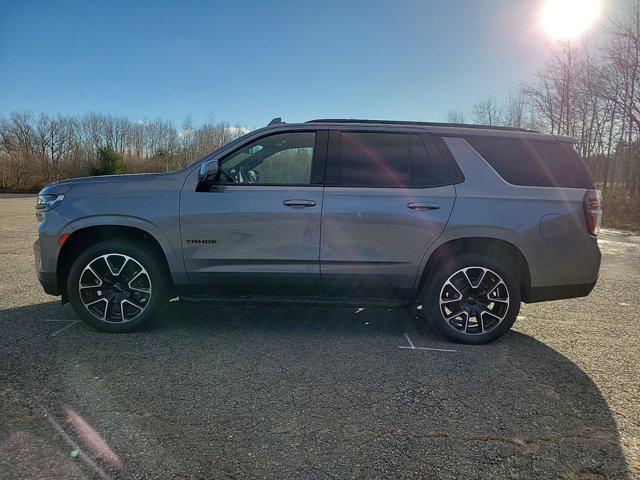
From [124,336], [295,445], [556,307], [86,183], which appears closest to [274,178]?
[86,183]

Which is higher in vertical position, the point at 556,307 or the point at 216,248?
the point at 216,248

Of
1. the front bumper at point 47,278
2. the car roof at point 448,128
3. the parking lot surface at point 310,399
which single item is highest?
the car roof at point 448,128

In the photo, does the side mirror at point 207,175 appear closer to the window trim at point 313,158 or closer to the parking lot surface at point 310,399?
the window trim at point 313,158

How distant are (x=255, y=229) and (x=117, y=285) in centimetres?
142

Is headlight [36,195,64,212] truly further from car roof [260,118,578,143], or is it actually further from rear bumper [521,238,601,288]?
rear bumper [521,238,601,288]

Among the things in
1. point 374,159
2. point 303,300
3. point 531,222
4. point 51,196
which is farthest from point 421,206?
point 51,196

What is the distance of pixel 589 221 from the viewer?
12.5 ft

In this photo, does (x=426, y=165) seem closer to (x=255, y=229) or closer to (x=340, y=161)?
(x=340, y=161)

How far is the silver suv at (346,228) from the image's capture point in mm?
3789

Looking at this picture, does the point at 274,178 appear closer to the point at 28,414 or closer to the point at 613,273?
the point at 28,414

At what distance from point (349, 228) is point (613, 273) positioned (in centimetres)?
602

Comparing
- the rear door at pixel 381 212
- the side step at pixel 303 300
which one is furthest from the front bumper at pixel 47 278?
the rear door at pixel 381 212

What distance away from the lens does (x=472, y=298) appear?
3.93 meters

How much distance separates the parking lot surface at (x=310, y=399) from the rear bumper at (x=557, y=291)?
46 centimetres
